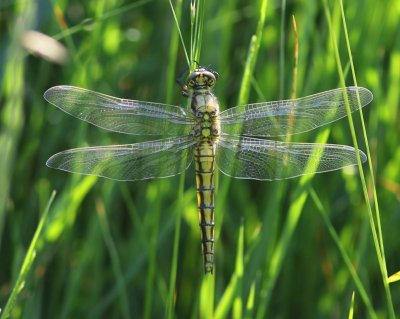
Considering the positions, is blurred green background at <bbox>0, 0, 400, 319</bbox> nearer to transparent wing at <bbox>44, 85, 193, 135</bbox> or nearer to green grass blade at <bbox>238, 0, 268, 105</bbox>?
transparent wing at <bbox>44, 85, 193, 135</bbox>

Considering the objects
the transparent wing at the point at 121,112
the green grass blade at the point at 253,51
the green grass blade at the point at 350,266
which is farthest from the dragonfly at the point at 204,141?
the green grass blade at the point at 253,51

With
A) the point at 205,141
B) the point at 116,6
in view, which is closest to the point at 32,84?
the point at 116,6

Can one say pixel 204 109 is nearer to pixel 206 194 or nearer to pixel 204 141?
pixel 204 141

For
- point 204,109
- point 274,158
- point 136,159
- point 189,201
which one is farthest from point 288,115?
point 189,201

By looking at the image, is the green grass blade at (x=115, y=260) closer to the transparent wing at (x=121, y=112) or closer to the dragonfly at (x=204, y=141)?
the dragonfly at (x=204, y=141)

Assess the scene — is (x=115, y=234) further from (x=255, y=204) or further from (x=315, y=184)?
(x=315, y=184)

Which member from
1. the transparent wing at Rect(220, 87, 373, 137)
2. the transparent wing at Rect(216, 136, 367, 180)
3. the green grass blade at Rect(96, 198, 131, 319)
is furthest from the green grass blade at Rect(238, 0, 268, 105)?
the green grass blade at Rect(96, 198, 131, 319)
